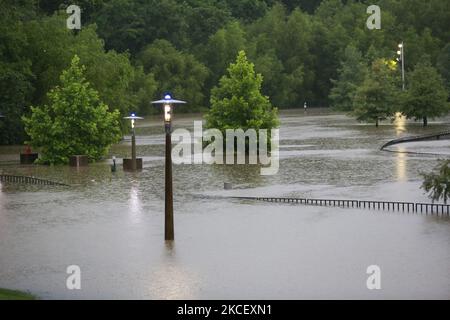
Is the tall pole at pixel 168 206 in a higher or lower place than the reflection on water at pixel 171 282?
higher

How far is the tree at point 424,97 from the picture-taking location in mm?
74312

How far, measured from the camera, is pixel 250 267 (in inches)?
826

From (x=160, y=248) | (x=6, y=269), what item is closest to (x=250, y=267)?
(x=160, y=248)

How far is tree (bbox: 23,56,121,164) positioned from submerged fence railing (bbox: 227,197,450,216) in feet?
60.8

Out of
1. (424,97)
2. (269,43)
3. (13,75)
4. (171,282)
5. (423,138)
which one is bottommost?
(171,282)

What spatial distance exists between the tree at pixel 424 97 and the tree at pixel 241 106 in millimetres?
22758

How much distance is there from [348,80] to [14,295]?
8760 centimetres

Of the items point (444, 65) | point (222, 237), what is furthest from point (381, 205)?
point (444, 65)

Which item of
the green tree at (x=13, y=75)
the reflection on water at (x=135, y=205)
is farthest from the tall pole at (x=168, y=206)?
the green tree at (x=13, y=75)

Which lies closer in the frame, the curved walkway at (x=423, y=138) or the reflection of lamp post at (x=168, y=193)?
the reflection of lamp post at (x=168, y=193)

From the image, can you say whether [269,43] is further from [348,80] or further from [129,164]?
[129,164]

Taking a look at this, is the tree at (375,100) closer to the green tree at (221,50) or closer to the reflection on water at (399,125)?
the reflection on water at (399,125)

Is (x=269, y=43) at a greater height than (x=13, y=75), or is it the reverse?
(x=269, y=43)

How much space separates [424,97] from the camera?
243 feet
